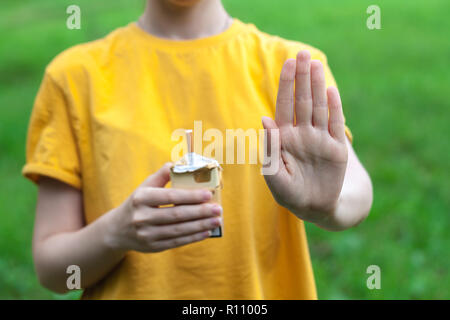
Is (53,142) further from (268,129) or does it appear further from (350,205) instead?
(350,205)

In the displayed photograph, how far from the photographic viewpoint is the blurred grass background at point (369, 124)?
2.95 meters

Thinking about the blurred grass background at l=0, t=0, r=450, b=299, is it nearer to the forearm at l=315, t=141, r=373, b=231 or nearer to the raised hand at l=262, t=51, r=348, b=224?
the forearm at l=315, t=141, r=373, b=231

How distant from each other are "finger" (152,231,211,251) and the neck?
597mm

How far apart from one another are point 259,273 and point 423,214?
7.22ft

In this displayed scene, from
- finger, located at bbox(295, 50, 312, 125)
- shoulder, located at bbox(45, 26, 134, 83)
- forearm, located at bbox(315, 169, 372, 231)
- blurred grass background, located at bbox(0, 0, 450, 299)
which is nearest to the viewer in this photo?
finger, located at bbox(295, 50, 312, 125)

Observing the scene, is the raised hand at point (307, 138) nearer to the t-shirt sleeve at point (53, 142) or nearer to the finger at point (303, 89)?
the finger at point (303, 89)

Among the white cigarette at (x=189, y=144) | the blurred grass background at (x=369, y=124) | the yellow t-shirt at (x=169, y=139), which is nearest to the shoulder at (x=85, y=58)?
the yellow t-shirt at (x=169, y=139)

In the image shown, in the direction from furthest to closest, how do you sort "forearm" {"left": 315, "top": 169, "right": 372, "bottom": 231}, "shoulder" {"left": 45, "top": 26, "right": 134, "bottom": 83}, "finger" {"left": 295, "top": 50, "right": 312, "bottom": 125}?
"shoulder" {"left": 45, "top": 26, "right": 134, "bottom": 83}
"forearm" {"left": 315, "top": 169, "right": 372, "bottom": 231}
"finger" {"left": 295, "top": 50, "right": 312, "bottom": 125}

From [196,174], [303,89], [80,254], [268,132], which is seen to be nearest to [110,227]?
[80,254]

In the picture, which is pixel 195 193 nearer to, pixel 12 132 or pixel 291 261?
pixel 291 261

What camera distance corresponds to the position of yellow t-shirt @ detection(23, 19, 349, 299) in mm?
1351

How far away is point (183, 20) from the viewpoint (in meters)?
1.46

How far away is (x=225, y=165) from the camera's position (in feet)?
4.44

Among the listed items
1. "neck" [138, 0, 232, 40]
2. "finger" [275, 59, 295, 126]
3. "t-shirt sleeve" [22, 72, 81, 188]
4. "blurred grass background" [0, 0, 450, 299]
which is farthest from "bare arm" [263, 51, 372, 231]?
"blurred grass background" [0, 0, 450, 299]
